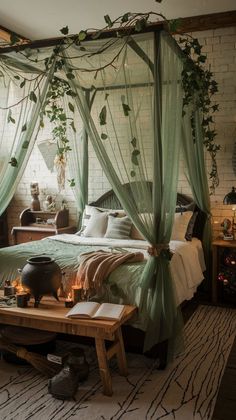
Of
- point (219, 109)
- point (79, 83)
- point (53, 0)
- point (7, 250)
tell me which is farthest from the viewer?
point (219, 109)

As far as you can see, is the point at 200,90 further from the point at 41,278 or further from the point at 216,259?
the point at 41,278

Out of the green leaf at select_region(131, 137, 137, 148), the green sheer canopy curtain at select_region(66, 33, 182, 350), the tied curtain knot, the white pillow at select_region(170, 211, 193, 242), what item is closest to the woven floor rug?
the green sheer canopy curtain at select_region(66, 33, 182, 350)

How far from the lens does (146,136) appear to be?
282 centimetres

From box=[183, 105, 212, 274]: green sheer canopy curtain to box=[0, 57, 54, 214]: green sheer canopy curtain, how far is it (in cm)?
161

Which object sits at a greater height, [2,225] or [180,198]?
[180,198]

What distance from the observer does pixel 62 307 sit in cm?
295

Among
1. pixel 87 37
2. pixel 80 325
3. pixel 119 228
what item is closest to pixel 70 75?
pixel 87 37

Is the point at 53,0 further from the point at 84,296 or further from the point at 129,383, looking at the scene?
the point at 129,383

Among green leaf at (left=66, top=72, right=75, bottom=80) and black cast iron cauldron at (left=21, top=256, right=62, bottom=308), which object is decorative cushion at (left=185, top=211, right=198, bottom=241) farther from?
green leaf at (left=66, top=72, right=75, bottom=80)

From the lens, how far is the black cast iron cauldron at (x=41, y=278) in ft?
9.59

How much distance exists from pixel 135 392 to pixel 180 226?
2.07 meters

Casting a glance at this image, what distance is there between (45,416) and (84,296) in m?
0.91

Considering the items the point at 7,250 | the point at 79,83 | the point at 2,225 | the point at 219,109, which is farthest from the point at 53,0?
the point at 2,225

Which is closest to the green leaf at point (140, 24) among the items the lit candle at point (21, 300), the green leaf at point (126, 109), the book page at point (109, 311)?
the green leaf at point (126, 109)
